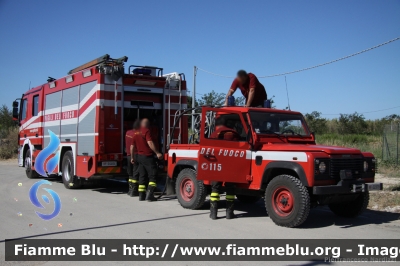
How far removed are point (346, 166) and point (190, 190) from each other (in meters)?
3.36

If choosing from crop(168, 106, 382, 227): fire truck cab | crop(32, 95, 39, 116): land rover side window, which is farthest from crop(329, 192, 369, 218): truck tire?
crop(32, 95, 39, 116): land rover side window

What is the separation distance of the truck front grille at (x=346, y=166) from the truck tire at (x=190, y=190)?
9.21ft

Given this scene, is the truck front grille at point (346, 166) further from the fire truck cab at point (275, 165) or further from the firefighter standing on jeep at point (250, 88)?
the firefighter standing on jeep at point (250, 88)

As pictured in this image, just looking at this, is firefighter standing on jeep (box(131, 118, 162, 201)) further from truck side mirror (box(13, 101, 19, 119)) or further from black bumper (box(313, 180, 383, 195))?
truck side mirror (box(13, 101, 19, 119))

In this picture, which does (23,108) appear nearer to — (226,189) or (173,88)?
(173,88)

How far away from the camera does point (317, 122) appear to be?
34.1 metres

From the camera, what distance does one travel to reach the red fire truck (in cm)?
1072

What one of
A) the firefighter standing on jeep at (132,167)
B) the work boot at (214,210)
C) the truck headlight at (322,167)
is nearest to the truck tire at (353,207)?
the truck headlight at (322,167)

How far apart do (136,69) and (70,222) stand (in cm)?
535

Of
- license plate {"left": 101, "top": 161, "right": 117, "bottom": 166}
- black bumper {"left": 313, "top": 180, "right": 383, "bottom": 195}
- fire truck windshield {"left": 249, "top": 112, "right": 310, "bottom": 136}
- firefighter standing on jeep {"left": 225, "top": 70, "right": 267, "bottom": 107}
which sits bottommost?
black bumper {"left": 313, "top": 180, "right": 383, "bottom": 195}

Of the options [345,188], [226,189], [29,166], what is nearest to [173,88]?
[226,189]

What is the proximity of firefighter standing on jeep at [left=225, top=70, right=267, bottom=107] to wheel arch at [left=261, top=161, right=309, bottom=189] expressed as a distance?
2.07 meters

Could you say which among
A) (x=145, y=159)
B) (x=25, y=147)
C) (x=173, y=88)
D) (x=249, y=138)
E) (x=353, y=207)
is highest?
(x=173, y=88)

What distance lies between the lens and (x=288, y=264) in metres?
5.15
